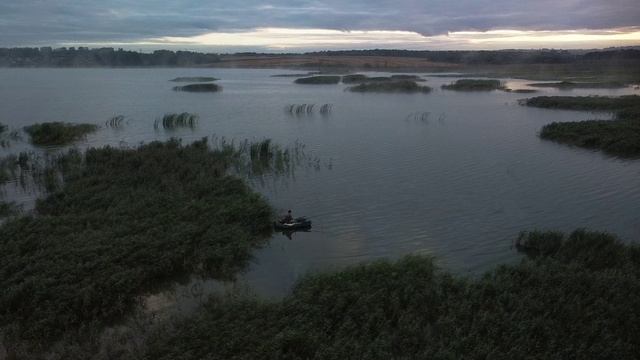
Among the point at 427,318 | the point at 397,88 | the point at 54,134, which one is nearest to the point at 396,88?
the point at 397,88

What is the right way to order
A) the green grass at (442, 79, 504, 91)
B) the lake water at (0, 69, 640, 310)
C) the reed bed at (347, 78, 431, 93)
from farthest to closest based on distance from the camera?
1. the green grass at (442, 79, 504, 91)
2. the reed bed at (347, 78, 431, 93)
3. the lake water at (0, 69, 640, 310)

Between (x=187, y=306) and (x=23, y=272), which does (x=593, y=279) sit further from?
(x=23, y=272)

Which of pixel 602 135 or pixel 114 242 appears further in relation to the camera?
pixel 602 135

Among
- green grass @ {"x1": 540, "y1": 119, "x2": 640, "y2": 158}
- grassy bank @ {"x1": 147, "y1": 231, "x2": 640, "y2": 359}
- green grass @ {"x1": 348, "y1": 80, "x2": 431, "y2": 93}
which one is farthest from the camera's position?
green grass @ {"x1": 348, "y1": 80, "x2": 431, "y2": 93}

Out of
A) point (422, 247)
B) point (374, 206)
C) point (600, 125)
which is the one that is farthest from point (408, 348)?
point (600, 125)

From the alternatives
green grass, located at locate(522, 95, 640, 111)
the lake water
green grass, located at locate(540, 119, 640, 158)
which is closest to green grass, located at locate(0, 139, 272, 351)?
the lake water

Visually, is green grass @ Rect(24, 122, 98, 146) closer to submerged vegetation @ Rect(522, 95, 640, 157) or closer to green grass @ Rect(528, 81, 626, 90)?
submerged vegetation @ Rect(522, 95, 640, 157)

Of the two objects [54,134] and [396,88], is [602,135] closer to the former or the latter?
[54,134]
